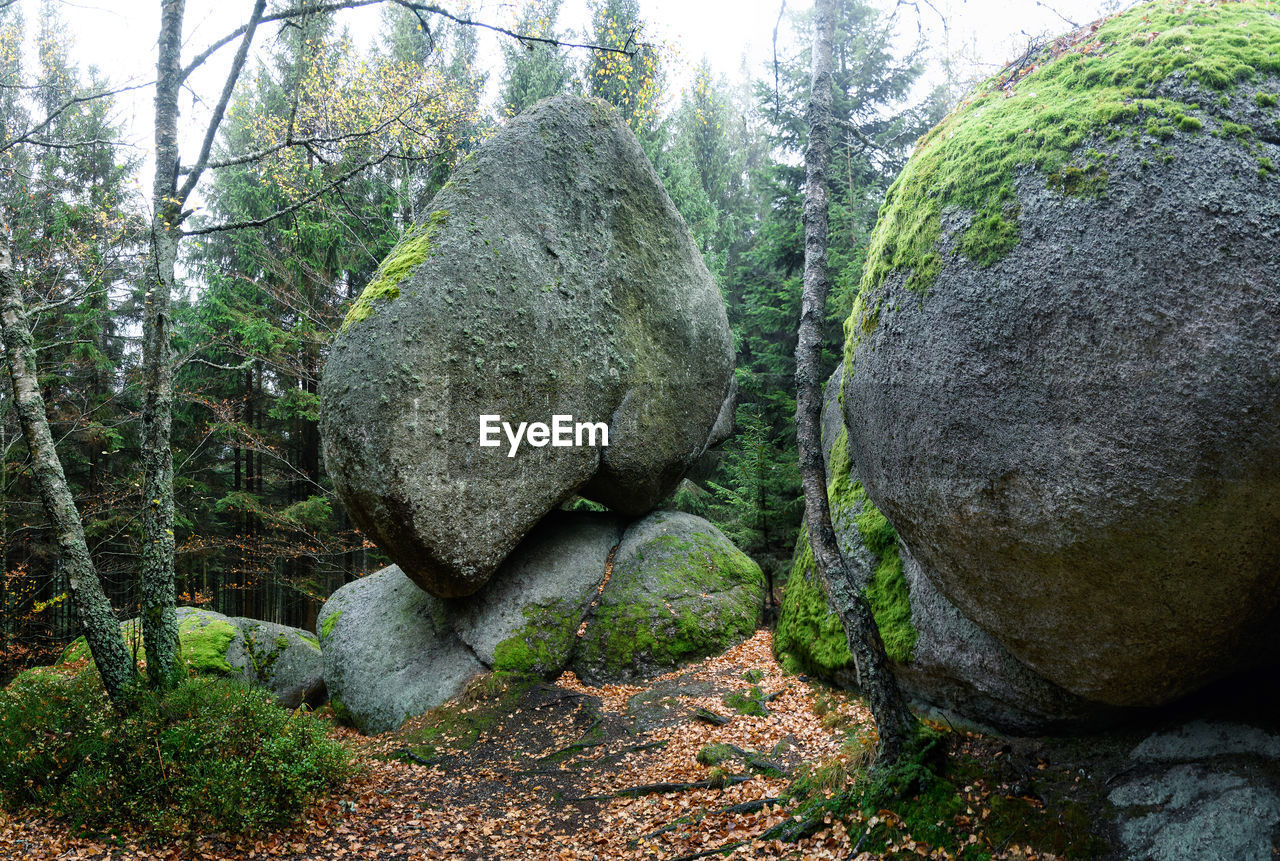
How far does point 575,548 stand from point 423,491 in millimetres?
2551

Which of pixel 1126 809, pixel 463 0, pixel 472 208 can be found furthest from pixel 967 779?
pixel 463 0

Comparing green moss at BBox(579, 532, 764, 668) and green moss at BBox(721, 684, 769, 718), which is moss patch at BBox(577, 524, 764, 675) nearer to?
green moss at BBox(579, 532, 764, 668)

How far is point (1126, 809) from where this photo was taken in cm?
367

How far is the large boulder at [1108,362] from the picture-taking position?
3174 millimetres

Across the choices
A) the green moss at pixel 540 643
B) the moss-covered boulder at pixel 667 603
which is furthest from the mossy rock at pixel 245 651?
the moss-covered boulder at pixel 667 603

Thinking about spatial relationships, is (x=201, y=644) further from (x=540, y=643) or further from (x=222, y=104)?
(x=222, y=104)

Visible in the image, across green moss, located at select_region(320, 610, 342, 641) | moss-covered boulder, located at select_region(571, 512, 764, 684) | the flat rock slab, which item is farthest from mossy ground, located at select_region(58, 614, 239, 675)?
the flat rock slab

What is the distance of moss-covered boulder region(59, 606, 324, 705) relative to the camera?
893 cm

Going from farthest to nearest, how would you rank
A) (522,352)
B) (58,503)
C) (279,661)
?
(279,661), (522,352), (58,503)

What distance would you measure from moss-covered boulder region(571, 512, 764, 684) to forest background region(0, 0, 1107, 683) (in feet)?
5.65

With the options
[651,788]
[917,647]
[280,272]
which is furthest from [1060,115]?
[280,272]

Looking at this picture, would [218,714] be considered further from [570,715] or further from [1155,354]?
[1155,354]

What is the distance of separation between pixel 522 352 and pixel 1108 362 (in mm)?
5995

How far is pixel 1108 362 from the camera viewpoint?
11.1 feet
